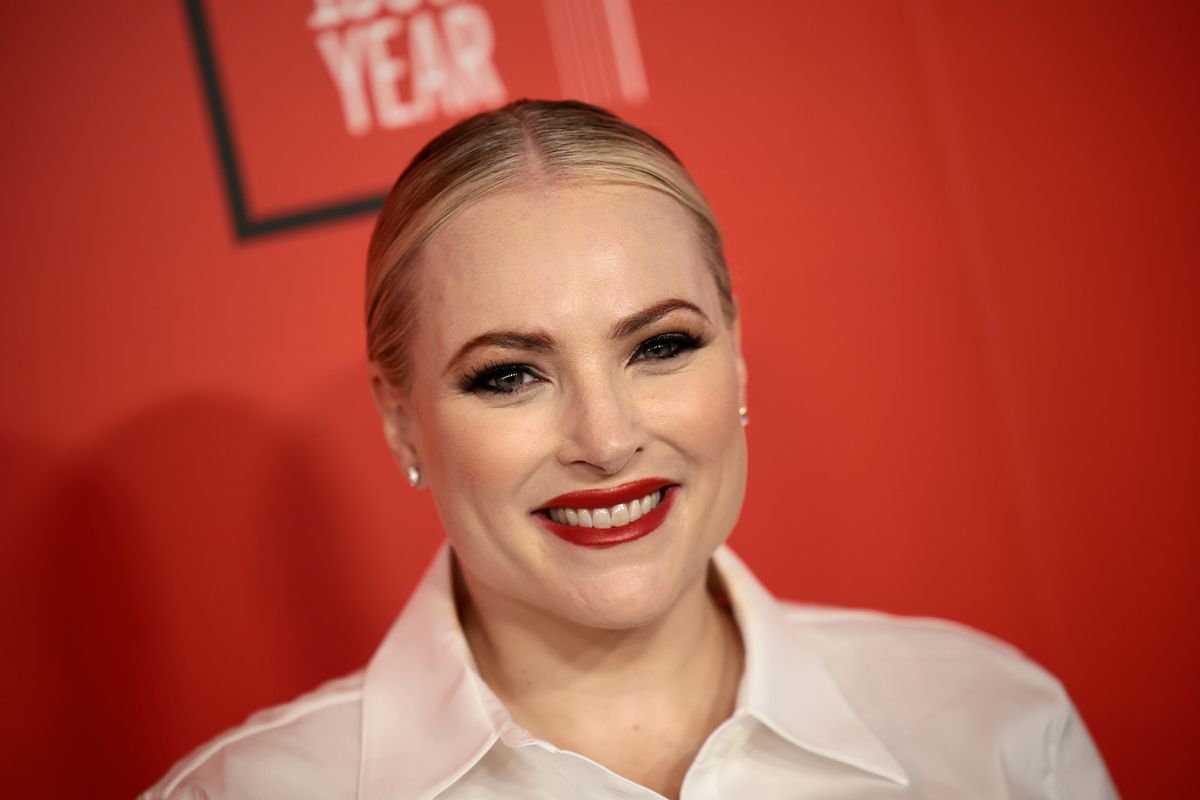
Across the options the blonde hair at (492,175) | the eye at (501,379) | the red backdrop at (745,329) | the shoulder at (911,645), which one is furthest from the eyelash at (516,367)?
the red backdrop at (745,329)

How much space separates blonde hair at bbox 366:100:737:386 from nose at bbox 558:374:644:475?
233 mm

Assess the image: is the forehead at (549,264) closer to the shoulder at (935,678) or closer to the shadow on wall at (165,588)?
the shoulder at (935,678)

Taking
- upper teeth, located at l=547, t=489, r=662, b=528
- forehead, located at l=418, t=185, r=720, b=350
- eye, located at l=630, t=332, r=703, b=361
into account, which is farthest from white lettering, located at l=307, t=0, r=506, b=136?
upper teeth, located at l=547, t=489, r=662, b=528

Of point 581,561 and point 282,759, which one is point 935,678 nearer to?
point 581,561

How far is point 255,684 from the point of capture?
1.85 meters

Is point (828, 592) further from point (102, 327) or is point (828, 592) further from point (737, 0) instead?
point (102, 327)

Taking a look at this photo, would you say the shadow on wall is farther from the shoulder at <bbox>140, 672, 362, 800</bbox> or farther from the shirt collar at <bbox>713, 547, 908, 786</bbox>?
the shirt collar at <bbox>713, 547, 908, 786</bbox>

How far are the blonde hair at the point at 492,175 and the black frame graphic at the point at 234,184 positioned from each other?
0.54 m

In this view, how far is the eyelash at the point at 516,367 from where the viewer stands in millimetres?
1202

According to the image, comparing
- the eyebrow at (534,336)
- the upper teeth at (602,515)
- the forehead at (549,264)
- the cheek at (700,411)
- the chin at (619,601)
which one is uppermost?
the forehead at (549,264)

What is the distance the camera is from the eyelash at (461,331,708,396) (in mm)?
1202

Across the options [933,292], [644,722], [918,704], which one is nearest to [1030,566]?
[933,292]

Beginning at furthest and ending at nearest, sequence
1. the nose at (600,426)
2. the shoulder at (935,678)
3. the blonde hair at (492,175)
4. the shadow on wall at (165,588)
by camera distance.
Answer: the shadow on wall at (165,588)
the shoulder at (935,678)
the blonde hair at (492,175)
the nose at (600,426)

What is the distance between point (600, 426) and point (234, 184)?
992 millimetres
